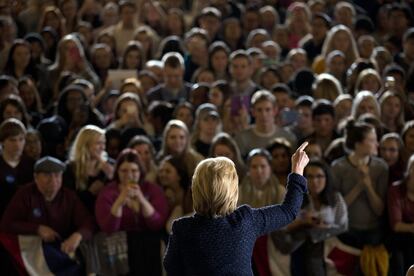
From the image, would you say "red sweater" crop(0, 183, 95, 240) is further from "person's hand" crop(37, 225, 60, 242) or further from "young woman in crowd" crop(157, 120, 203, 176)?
"young woman in crowd" crop(157, 120, 203, 176)

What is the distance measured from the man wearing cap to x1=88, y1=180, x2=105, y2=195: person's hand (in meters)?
0.28

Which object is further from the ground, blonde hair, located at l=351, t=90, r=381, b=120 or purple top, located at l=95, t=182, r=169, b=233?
blonde hair, located at l=351, t=90, r=381, b=120

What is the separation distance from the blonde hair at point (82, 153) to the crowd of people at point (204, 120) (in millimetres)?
11

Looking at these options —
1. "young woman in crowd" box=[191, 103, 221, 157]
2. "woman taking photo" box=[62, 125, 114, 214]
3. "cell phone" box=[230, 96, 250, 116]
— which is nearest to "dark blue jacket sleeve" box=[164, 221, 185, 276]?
"woman taking photo" box=[62, 125, 114, 214]

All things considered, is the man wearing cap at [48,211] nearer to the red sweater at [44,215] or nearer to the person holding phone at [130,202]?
the red sweater at [44,215]

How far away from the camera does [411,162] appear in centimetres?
770

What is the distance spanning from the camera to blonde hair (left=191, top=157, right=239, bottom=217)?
15.1 feet

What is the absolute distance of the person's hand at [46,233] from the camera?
7496mm

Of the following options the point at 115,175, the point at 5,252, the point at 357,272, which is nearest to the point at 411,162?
the point at 357,272

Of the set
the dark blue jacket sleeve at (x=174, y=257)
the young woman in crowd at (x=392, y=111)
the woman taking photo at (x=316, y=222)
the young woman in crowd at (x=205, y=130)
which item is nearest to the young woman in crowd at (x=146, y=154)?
the young woman in crowd at (x=205, y=130)

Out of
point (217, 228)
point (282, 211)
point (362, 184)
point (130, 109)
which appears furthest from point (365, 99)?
point (217, 228)

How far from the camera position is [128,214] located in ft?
25.3

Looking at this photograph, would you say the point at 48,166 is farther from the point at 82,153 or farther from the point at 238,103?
the point at 238,103

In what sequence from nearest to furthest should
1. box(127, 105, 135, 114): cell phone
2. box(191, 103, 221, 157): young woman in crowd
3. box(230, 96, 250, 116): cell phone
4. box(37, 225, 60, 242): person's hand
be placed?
box(37, 225, 60, 242): person's hand
box(191, 103, 221, 157): young woman in crowd
box(127, 105, 135, 114): cell phone
box(230, 96, 250, 116): cell phone
